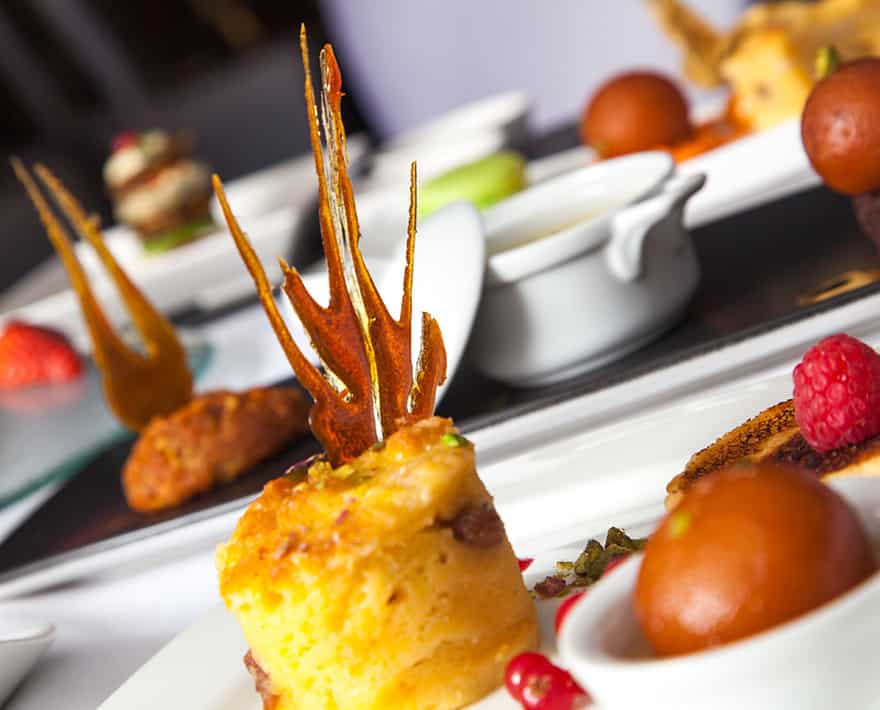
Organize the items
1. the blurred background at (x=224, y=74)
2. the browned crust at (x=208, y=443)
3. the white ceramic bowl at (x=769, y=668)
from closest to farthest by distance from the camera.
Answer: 1. the white ceramic bowl at (x=769, y=668)
2. the browned crust at (x=208, y=443)
3. the blurred background at (x=224, y=74)

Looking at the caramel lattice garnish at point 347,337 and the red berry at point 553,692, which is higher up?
the caramel lattice garnish at point 347,337

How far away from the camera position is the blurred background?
5.66 m

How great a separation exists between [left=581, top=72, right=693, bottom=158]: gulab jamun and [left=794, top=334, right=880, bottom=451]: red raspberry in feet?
4.14

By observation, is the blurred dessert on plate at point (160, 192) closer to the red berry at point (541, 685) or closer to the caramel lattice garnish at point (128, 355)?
the caramel lattice garnish at point (128, 355)

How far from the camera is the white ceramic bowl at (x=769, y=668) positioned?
54 centimetres

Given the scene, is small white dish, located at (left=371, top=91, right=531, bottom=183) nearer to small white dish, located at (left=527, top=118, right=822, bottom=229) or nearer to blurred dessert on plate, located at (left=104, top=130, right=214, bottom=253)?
blurred dessert on plate, located at (left=104, top=130, right=214, bottom=253)

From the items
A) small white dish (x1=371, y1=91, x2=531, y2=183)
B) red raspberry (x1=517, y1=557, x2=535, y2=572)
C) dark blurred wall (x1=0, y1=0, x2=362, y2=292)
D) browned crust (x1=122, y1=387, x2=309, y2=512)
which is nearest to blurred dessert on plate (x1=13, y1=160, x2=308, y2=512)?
browned crust (x1=122, y1=387, x2=309, y2=512)

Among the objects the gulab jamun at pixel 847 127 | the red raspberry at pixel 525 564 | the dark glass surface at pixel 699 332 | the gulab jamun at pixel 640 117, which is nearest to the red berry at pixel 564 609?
the red raspberry at pixel 525 564

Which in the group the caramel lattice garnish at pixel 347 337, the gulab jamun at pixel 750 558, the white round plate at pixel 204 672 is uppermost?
the caramel lattice garnish at pixel 347 337

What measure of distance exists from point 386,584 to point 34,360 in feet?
6.18

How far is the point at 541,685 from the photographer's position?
76 centimetres

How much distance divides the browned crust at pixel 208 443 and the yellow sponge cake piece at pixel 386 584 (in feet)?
2.11

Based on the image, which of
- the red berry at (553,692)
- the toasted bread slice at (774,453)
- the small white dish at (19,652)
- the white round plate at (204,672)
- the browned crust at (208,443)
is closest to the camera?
the red berry at (553,692)

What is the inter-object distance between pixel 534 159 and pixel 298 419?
1.52 metres
